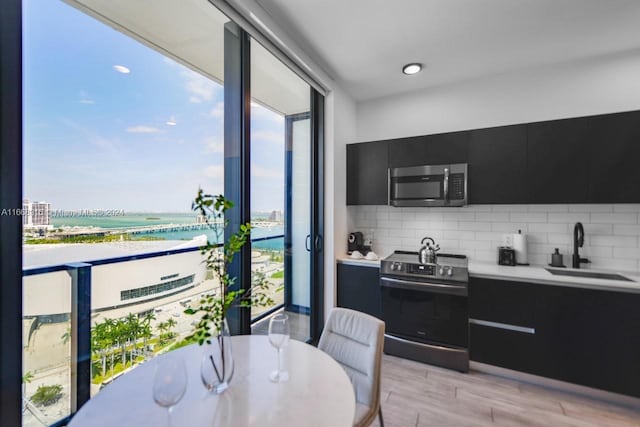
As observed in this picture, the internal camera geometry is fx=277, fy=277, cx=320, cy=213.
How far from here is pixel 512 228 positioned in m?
2.76

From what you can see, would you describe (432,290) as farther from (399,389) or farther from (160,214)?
(160,214)

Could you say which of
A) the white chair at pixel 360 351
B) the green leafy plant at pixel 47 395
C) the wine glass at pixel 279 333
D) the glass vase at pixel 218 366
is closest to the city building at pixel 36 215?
the green leafy plant at pixel 47 395

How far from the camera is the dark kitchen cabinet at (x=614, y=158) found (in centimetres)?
214

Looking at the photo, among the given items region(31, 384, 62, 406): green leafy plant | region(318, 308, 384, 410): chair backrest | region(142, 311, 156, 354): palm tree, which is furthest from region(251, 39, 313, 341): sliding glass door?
region(31, 384, 62, 406): green leafy plant

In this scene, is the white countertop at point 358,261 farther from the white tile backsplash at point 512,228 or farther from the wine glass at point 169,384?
the wine glass at point 169,384

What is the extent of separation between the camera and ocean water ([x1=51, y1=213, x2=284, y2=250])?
1.32m

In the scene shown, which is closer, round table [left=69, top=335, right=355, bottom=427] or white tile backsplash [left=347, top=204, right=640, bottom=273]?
round table [left=69, top=335, right=355, bottom=427]

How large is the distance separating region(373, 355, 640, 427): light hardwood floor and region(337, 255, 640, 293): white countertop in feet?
2.79

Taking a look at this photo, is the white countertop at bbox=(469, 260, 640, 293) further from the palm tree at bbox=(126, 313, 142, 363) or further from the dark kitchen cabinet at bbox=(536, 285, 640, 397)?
the palm tree at bbox=(126, 313, 142, 363)

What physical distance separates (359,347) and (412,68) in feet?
8.23

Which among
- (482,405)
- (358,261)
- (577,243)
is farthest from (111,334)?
(577,243)

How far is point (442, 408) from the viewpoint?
1.98 m

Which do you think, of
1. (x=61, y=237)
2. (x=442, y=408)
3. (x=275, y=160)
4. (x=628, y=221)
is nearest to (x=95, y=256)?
(x=61, y=237)

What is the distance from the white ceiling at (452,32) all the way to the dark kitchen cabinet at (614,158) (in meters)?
0.68
